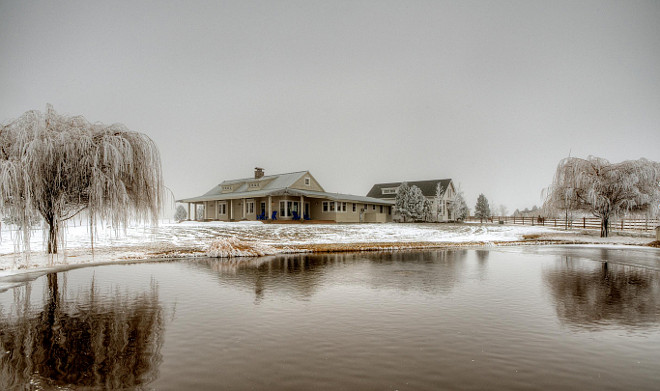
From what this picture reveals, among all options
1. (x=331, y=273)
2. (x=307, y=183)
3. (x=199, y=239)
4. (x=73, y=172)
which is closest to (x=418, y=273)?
(x=331, y=273)

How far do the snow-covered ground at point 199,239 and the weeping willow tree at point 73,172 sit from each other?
1.38 m

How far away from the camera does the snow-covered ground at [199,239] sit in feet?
57.4

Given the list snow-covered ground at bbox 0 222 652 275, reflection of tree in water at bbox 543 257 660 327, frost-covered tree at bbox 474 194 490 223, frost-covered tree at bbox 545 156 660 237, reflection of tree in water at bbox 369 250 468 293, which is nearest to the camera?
reflection of tree in water at bbox 543 257 660 327

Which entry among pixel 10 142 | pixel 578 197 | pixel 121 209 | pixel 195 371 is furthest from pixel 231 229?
pixel 578 197

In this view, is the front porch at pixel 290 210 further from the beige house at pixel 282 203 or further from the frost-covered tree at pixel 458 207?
the frost-covered tree at pixel 458 207

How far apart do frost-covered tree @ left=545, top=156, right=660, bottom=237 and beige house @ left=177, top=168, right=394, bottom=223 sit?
2226 cm

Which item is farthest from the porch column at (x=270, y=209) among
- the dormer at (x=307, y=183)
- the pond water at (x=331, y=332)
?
the pond water at (x=331, y=332)

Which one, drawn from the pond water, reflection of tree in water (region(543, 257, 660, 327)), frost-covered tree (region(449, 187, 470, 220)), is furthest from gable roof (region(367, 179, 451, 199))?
the pond water

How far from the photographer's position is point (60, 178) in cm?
1496

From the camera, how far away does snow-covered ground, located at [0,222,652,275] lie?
17.5 m

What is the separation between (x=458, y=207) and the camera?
6234 cm

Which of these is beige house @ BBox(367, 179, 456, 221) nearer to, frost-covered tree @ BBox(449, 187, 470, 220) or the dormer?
frost-covered tree @ BBox(449, 187, 470, 220)

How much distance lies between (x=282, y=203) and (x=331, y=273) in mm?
27971

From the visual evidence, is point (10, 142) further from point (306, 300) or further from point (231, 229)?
point (231, 229)
